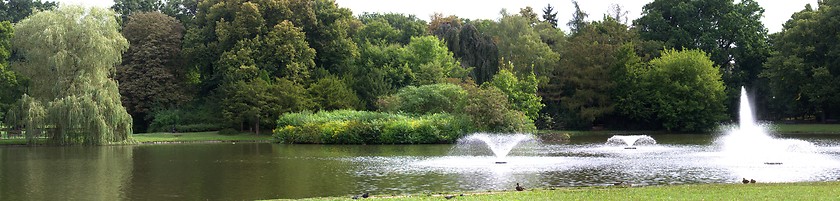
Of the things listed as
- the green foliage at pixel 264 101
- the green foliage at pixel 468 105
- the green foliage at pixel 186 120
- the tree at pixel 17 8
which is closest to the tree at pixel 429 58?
the green foliage at pixel 468 105

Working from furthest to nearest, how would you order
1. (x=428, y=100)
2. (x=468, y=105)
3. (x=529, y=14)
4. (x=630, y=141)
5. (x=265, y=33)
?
1. (x=529, y=14)
2. (x=265, y=33)
3. (x=428, y=100)
4. (x=468, y=105)
5. (x=630, y=141)

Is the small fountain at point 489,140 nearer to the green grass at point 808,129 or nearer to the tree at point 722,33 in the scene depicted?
the green grass at point 808,129

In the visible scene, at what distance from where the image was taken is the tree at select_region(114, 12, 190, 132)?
58.3 meters

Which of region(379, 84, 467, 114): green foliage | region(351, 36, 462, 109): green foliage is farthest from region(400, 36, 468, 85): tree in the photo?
region(379, 84, 467, 114): green foliage

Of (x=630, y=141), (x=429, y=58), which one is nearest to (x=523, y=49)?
(x=429, y=58)

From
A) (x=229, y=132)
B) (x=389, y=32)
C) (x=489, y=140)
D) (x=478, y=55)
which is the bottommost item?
(x=489, y=140)

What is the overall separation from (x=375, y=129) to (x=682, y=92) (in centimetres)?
2547

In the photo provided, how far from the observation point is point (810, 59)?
59438 mm

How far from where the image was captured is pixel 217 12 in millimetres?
59188

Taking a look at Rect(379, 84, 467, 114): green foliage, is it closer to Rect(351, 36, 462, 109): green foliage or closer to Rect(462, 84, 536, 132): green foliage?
Rect(462, 84, 536, 132): green foliage

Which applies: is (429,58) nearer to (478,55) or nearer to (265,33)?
(478,55)

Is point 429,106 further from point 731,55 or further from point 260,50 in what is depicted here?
point 731,55

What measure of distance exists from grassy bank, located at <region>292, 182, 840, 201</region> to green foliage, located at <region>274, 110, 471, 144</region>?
27.2 meters

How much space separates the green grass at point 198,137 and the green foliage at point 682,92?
27683mm
